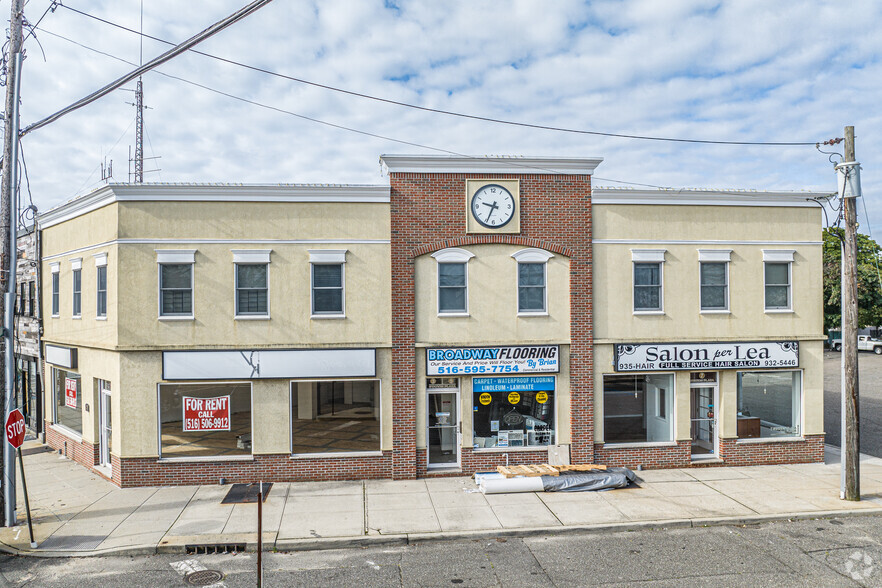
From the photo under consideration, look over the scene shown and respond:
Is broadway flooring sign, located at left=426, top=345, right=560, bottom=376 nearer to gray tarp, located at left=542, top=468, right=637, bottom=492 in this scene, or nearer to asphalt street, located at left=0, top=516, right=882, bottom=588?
gray tarp, located at left=542, top=468, right=637, bottom=492

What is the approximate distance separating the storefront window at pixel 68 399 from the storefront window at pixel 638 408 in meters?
14.9

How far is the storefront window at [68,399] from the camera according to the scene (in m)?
16.7

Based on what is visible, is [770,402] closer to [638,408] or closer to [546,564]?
[638,408]

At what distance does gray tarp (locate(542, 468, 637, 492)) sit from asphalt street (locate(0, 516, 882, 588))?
7.61 feet

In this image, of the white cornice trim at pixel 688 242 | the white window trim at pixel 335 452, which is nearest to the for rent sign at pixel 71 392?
the white window trim at pixel 335 452

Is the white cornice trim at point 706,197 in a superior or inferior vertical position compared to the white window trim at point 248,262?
superior

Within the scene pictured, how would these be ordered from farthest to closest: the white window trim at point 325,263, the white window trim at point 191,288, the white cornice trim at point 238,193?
the white window trim at point 325,263
the white window trim at point 191,288
the white cornice trim at point 238,193

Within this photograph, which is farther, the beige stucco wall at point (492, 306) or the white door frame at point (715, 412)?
the white door frame at point (715, 412)

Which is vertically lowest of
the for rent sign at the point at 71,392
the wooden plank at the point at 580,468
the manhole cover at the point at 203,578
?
the manhole cover at the point at 203,578

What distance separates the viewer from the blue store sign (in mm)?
15250

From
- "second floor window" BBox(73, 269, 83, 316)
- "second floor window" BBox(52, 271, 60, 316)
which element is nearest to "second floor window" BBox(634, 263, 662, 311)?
"second floor window" BBox(73, 269, 83, 316)

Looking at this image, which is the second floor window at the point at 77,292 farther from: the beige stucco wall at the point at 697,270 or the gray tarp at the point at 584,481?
the beige stucco wall at the point at 697,270

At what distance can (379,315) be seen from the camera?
15.0 m

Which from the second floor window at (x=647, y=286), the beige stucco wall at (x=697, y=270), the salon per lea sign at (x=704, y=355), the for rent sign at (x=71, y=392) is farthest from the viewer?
the for rent sign at (x=71, y=392)
